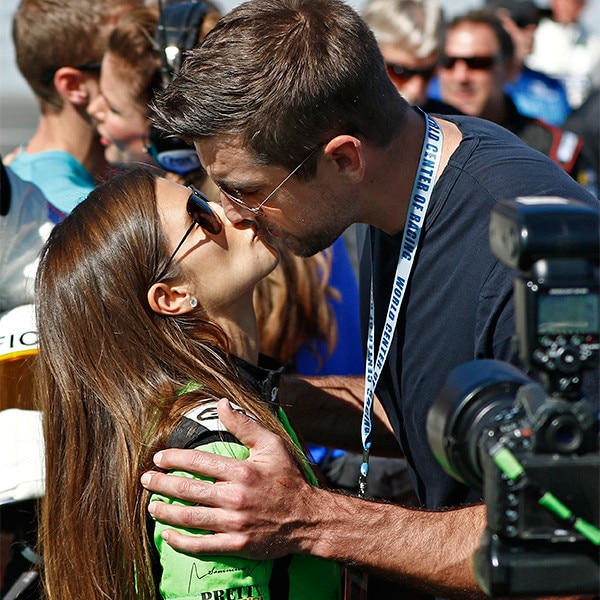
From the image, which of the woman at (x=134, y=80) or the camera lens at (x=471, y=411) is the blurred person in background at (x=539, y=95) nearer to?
the woman at (x=134, y=80)

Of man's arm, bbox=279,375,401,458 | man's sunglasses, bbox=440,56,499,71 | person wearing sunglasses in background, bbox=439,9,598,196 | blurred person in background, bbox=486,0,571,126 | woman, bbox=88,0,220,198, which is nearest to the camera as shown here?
man's arm, bbox=279,375,401,458

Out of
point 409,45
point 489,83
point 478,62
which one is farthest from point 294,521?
point 478,62

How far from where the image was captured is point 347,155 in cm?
270

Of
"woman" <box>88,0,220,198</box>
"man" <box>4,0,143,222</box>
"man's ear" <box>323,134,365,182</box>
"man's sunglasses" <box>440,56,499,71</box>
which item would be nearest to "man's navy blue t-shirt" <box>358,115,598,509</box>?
"man's ear" <box>323,134,365,182</box>

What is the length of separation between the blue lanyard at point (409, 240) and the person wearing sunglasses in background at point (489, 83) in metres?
3.40

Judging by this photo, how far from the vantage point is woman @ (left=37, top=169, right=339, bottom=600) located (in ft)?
7.41

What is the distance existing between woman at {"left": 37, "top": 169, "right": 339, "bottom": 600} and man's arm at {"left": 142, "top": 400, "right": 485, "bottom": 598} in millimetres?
62

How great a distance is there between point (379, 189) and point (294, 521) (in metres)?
1.01

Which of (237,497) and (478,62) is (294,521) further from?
(478,62)

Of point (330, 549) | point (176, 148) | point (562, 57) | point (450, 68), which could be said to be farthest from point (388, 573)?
point (562, 57)

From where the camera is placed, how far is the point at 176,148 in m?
3.70

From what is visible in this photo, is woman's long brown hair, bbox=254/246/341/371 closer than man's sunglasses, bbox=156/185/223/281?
No

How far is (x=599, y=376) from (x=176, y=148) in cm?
207

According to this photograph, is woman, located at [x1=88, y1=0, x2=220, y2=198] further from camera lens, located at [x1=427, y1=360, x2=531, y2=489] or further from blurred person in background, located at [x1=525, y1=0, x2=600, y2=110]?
blurred person in background, located at [x1=525, y1=0, x2=600, y2=110]
